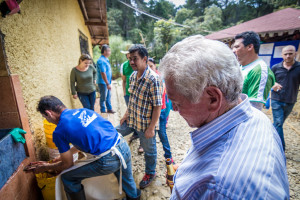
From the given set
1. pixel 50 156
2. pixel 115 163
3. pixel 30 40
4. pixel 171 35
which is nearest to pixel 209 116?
pixel 115 163

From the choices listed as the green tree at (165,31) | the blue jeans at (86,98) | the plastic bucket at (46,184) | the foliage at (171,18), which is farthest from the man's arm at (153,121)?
the foliage at (171,18)

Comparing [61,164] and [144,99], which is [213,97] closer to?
[144,99]

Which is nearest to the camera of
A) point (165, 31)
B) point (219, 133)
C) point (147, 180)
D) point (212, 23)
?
point (219, 133)

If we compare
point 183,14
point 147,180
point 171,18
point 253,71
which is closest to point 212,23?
point 171,18

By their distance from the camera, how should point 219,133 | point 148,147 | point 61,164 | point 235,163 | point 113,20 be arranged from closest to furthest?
point 235,163, point 219,133, point 61,164, point 148,147, point 113,20

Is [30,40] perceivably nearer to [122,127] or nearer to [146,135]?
[122,127]

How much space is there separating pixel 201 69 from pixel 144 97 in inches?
53.5

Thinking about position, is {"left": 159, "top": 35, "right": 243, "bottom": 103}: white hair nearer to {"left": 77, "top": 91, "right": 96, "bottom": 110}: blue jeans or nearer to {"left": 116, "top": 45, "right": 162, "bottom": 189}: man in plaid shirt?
{"left": 116, "top": 45, "right": 162, "bottom": 189}: man in plaid shirt

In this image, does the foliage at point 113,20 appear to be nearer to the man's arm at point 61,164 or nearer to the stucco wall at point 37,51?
the stucco wall at point 37,51

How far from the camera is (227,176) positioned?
1.70ft

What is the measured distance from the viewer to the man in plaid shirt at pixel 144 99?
189 cm

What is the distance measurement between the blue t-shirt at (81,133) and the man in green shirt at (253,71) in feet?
6.02

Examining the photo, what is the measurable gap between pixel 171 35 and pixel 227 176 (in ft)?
63.5

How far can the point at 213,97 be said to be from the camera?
0.68 m
